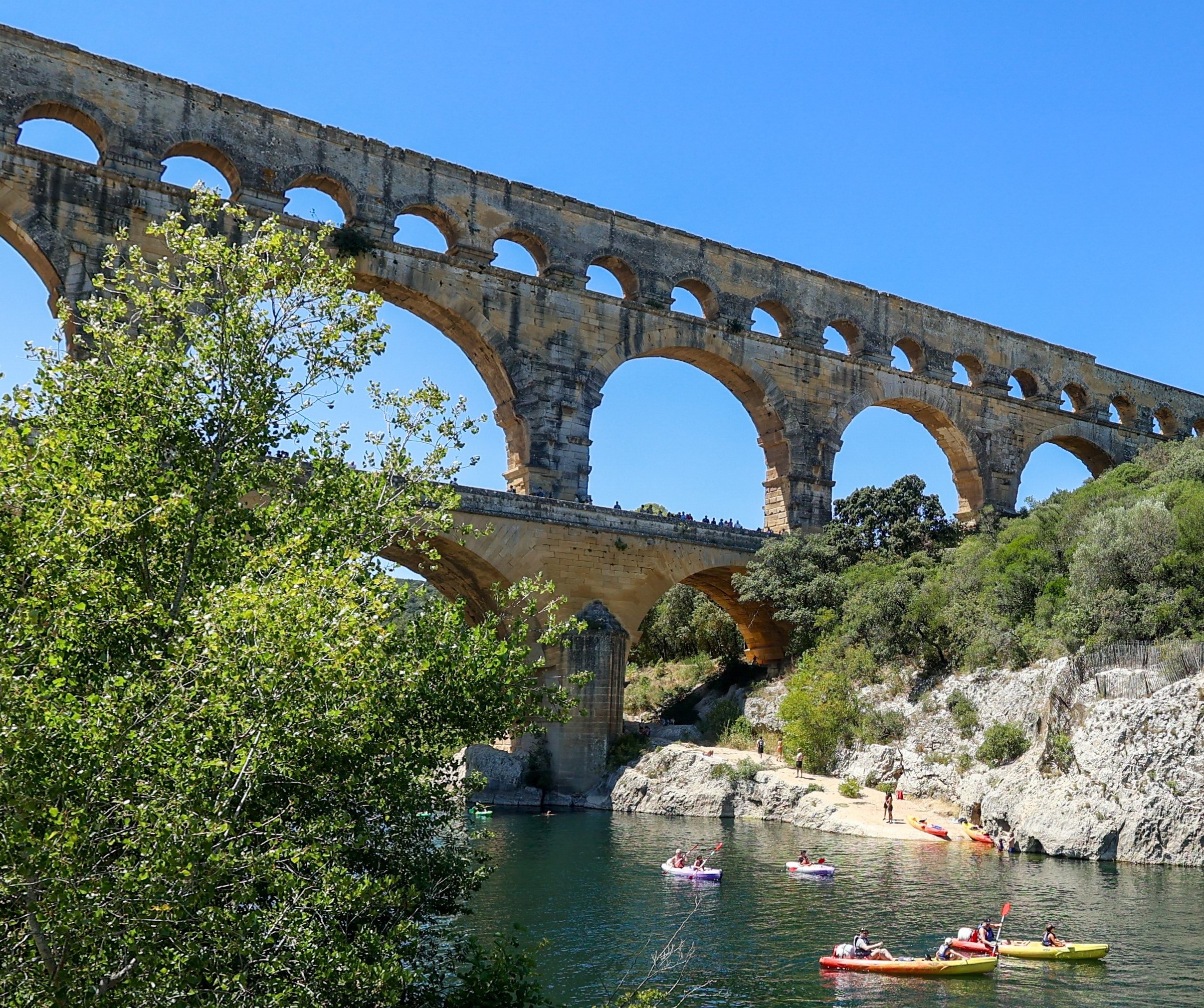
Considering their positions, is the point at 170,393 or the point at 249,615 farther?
the point at 170,393

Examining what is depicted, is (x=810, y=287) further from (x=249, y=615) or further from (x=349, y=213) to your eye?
(x=249, y=615)

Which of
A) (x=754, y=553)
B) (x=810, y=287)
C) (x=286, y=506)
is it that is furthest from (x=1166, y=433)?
(x=286, y=506)

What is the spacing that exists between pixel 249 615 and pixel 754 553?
2534 centimetres

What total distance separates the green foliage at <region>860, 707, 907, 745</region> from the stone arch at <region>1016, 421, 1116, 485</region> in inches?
626

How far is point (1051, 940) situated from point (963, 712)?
11.6 meters

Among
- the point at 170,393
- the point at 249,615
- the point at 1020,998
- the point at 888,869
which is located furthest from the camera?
the point at 888,869

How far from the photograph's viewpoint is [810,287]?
3444cm

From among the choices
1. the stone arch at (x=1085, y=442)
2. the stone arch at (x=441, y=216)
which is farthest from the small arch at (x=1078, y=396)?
the stone arch at (x=441, y=216)

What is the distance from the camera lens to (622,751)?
2842 centimetres

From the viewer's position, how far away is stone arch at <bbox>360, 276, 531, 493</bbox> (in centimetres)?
2802

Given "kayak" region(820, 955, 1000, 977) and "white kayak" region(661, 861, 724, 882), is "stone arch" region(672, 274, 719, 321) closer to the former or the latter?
"white kayak" region(661, 861, 724, 882)

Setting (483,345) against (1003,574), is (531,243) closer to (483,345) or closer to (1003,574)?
(483,345)

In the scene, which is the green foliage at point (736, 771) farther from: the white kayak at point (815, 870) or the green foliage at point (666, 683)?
the green foliage at point (666, 683)

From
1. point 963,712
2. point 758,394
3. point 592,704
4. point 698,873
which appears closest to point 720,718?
point 592,704
